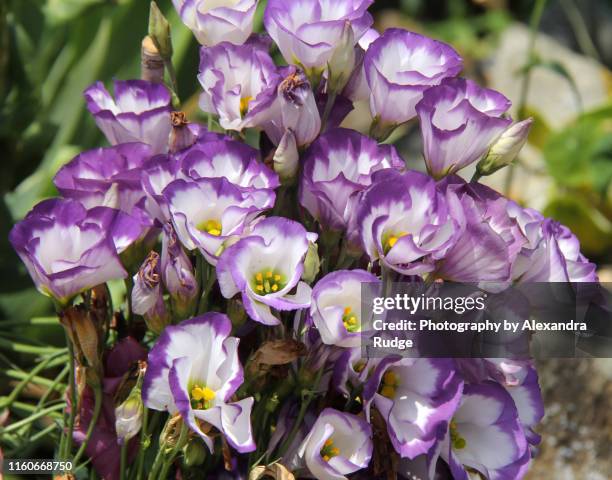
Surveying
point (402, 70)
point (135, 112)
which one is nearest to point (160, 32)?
point (135, 112)

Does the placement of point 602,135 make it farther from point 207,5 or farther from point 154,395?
point 154,395

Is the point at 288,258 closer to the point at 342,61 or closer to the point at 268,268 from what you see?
the point at 268,268

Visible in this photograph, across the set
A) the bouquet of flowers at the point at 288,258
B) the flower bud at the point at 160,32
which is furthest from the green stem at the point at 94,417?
the flower bud at the point at 160,32

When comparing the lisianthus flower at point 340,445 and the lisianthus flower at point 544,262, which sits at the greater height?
the lisianthus flower at point 544,262

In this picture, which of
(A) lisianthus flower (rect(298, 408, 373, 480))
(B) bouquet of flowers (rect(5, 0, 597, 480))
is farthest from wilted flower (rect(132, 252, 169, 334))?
(A) lisianthus flower (rect(298, 408, 373, 480))

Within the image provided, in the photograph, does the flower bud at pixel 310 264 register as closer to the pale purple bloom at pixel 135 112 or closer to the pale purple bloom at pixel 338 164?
the pale purple bloom at pixel 338 164

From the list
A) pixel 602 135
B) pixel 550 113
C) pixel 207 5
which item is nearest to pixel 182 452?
pixel 207 5

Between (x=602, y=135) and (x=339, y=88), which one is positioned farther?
(x=602, y=135)
